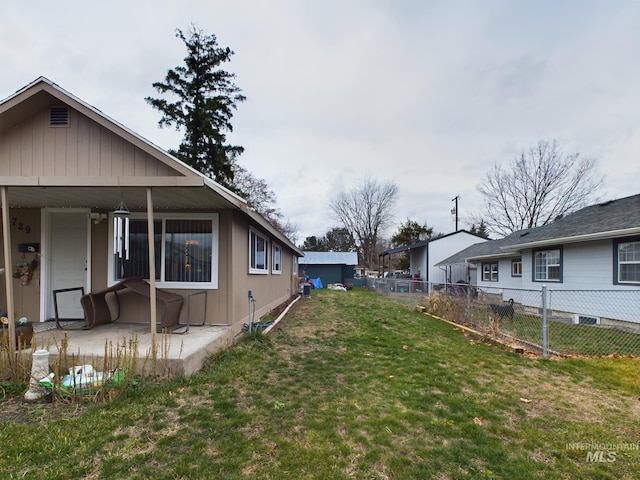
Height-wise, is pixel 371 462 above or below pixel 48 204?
below

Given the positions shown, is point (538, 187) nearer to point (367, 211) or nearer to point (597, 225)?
point (367, 211)

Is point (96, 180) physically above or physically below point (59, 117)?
below

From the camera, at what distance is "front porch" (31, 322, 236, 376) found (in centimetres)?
416

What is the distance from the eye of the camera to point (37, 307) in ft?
21.2

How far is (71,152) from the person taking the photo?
198 inches

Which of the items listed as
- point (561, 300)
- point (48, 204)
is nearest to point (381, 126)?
point (561, 300)

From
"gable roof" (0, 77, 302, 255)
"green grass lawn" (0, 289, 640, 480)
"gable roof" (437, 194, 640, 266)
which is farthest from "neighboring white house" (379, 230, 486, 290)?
"gable roof" (0, 77, 302, 255)

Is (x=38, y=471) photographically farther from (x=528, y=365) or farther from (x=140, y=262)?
(x=528, y=365)

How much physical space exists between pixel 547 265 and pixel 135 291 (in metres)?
13.0

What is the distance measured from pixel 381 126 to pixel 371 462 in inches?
540

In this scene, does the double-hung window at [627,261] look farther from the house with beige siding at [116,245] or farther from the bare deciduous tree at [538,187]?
the bare deciduous tree at [538,187]

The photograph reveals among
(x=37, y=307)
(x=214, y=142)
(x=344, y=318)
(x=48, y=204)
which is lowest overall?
(x=344, y=318)

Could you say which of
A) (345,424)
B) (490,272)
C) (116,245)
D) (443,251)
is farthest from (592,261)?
(443,251)

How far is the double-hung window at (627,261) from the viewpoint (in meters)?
8.45
